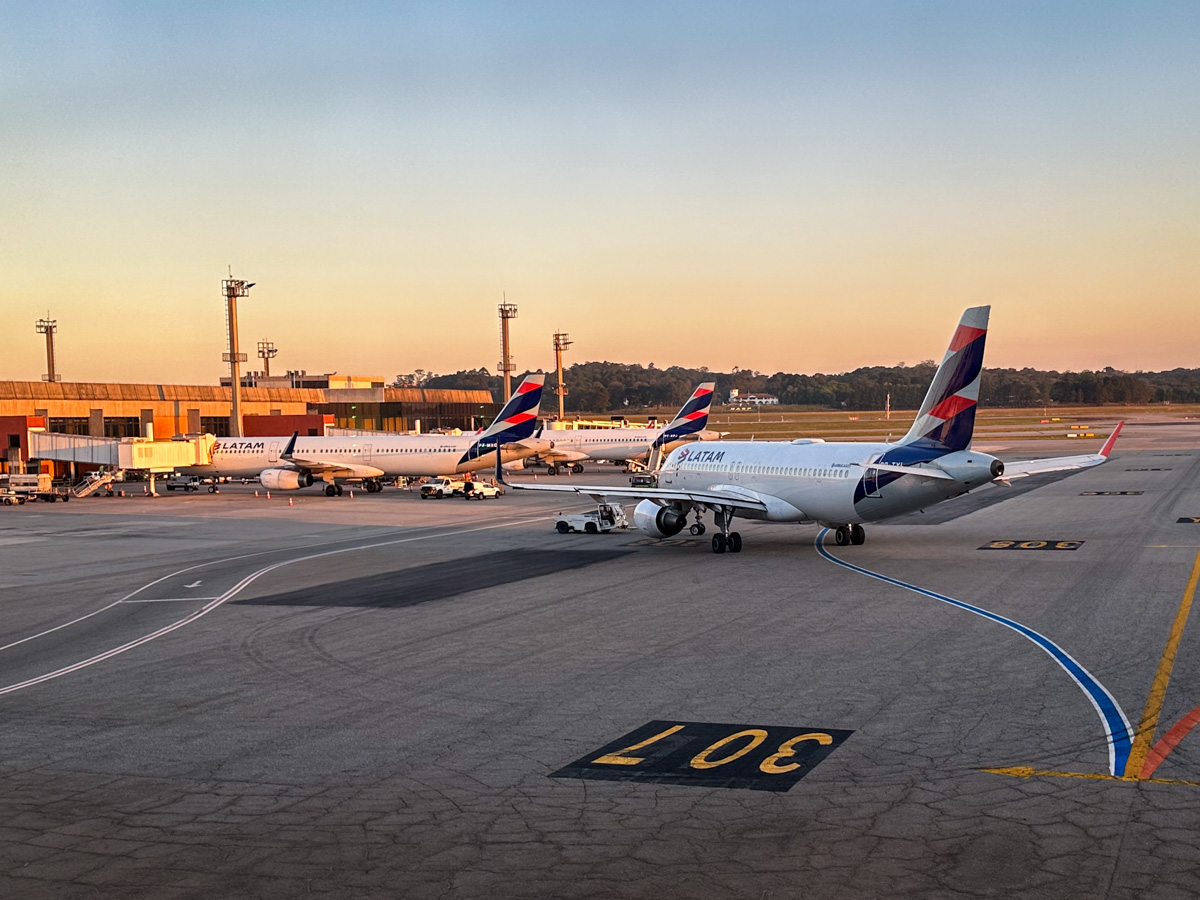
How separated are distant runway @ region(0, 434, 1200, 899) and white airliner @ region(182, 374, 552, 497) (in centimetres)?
4226

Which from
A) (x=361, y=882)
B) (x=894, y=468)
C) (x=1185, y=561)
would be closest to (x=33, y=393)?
(x=894, y=468)

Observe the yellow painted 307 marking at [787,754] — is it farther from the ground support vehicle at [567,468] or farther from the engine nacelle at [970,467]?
the ground support vehicle at [567,468]

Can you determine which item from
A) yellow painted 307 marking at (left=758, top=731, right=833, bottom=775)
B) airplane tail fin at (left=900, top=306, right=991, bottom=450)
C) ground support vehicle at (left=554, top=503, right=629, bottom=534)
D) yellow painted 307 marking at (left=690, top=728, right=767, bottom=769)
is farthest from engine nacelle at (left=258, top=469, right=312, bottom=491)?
yellow painted 307 marking at (left=758, top=731, right=833, bottom=775)

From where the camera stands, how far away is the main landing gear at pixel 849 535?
43.4 meters

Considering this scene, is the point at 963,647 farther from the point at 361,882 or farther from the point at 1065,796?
the point at 361,882

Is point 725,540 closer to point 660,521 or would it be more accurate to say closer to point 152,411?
point 660,521

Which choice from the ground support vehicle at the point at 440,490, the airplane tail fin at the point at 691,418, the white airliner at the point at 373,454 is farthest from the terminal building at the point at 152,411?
the airplane tail fin at the point at 691,418

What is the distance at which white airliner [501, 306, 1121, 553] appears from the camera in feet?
123

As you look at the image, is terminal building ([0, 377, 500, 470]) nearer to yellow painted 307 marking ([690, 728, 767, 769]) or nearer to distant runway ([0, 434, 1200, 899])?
distant runway ([0, 434, 1200, 899])

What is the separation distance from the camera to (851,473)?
1565 inches

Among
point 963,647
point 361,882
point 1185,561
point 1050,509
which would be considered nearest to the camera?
→ point 361,882

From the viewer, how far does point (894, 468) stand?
38438mm

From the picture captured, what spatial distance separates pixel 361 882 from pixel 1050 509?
53.0m

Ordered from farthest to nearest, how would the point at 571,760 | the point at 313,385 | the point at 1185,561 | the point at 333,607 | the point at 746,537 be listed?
the point at 313,385 → the point at 746,537 → the point at 1185,561 → the point at 333,607 → the point at 571,760
